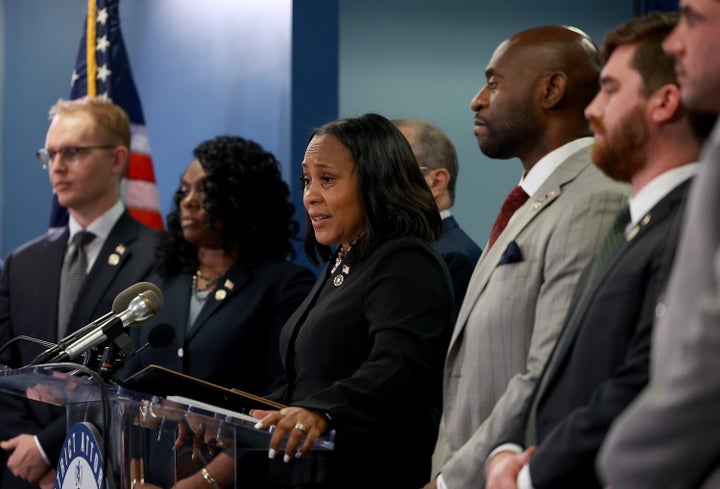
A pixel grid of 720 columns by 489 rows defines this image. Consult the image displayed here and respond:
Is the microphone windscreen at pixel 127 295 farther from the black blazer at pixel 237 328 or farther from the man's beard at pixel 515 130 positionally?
the black blazer at pixel 237 328

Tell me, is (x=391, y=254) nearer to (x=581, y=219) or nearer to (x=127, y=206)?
(x=581, y=219)

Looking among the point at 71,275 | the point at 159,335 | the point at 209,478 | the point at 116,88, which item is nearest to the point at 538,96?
the point at 159,335

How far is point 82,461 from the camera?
3.05 meters

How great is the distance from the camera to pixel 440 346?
3.29m

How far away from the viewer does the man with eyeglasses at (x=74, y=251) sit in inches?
191

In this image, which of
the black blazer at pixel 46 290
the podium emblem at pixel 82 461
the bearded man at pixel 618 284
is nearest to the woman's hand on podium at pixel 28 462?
the black blazer at pixel 46 290

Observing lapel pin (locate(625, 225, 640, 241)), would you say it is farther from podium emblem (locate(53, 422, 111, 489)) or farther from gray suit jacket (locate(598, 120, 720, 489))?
podium emblem (locate(53, 422, 111, 489))

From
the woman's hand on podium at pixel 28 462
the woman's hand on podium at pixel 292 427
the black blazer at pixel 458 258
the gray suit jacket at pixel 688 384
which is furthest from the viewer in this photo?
the woman's hand on podium at pixel 28 462

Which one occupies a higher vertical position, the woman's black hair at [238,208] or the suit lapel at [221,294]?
the woman's black hair at [238,208]

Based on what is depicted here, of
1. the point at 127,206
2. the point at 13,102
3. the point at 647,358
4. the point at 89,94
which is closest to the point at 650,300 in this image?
the point at 647,358

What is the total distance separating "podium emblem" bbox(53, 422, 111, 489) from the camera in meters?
2.97

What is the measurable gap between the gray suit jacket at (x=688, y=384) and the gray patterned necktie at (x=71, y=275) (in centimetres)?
370

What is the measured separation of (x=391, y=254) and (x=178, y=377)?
2.42 feet

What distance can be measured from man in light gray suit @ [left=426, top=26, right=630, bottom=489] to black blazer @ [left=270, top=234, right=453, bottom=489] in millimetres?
167
